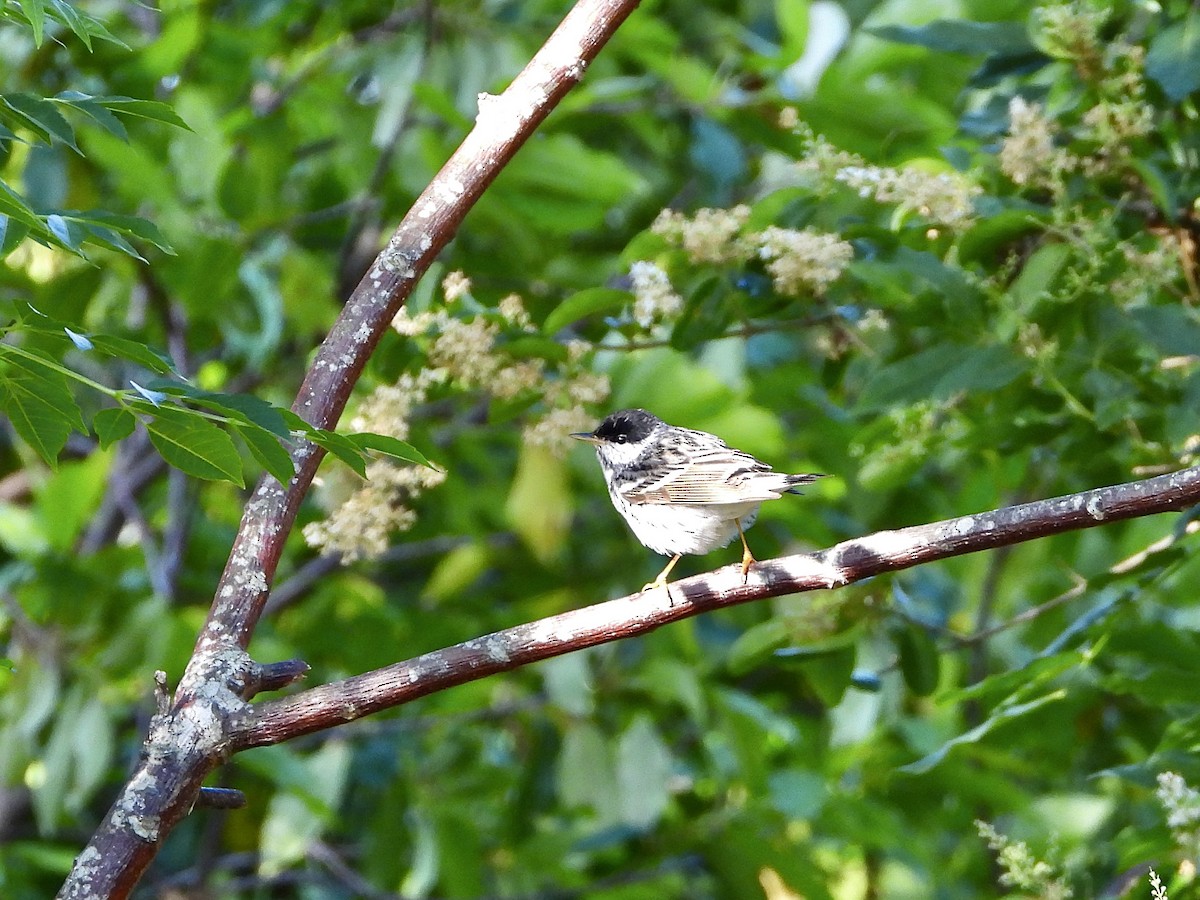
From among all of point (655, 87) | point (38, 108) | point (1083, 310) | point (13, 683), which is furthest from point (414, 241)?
point (655, 87)

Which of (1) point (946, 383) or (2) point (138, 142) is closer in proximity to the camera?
(1) point (946, 383)

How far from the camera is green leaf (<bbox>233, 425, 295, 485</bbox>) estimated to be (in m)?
2.05

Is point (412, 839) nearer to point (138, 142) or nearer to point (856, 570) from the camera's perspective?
point (138, 142)

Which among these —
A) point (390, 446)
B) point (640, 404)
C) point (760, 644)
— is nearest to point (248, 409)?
A: point (390, 446)

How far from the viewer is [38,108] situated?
85.8 inches

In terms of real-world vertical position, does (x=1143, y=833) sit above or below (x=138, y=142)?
below

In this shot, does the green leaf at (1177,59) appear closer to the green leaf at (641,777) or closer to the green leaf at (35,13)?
the green leaf at (35,13)

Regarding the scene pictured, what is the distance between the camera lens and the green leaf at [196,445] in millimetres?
2090

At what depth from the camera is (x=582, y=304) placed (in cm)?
320

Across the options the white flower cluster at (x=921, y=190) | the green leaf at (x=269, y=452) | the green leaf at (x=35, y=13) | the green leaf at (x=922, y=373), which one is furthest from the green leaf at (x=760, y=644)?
the green leaf at (x=35, y=13)

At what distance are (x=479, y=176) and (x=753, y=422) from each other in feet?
7.15

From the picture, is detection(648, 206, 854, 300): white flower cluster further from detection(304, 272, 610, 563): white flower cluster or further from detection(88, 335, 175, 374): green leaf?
detection(88, 335, 175, 374): green leaf

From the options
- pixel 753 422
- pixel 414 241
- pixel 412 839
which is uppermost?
pixel 414 241

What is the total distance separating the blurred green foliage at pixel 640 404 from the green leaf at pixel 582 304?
13 millimetres
